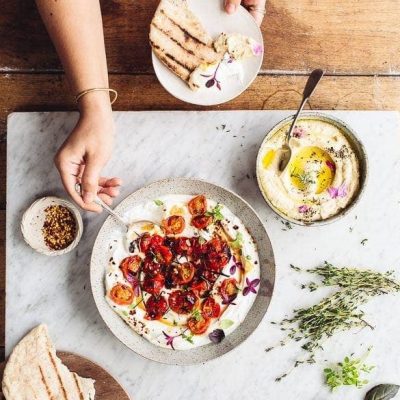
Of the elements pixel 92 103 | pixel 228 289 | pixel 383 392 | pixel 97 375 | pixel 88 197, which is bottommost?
pixel 383 392

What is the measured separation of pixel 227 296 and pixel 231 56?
0.84m

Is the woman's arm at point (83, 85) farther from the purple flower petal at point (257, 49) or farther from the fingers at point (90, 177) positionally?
the purple flower petal at point (257, 49)

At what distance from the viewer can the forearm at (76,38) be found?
1.94 meters

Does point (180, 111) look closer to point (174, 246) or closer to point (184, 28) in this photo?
point (184, 28)

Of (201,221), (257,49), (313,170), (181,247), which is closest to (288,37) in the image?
(257,49)

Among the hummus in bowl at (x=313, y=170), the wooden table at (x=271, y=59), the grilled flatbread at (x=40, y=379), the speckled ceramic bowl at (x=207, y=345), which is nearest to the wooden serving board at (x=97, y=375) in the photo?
the grilled flatbread at (x=40, y=379)

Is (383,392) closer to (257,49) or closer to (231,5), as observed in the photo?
(257,49)

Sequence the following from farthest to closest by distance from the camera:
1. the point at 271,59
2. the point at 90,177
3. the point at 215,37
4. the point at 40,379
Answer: the point at 271,59 < the point at 215,37 < the point at 40,379 < the point at 90,177

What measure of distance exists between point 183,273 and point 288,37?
0.99 metres

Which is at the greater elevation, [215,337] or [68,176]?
[68,176]

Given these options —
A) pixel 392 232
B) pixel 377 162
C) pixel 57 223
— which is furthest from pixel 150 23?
pixel 392 232

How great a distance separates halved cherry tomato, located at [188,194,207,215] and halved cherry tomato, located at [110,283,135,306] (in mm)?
354

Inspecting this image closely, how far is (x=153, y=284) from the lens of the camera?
210 cm

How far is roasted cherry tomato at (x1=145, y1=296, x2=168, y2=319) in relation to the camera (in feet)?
6.92
